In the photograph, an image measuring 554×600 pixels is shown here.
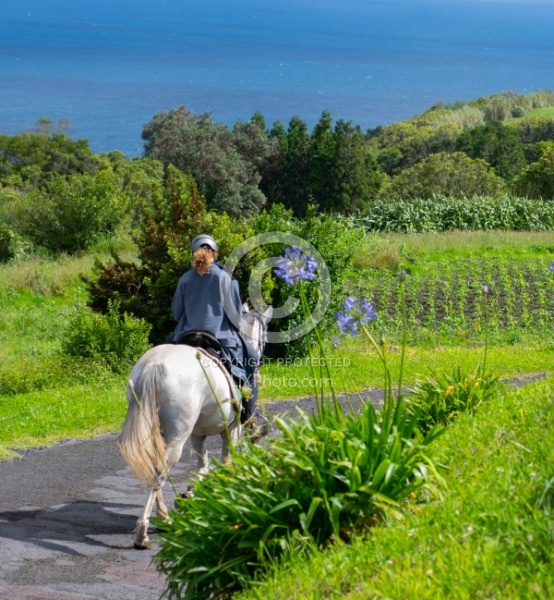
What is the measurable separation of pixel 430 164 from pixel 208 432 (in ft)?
172

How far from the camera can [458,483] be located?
5727mm

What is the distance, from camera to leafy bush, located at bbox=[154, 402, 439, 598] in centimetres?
550

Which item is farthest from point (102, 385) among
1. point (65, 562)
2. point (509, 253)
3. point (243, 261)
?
point (509, 253)

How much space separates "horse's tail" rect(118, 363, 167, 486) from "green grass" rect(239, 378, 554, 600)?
8.66 feet

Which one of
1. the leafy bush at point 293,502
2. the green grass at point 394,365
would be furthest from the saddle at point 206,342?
the green grass at point 394,365

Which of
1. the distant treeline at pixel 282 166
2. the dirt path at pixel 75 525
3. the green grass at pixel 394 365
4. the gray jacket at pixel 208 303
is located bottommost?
the dirt path at pixel 75 525

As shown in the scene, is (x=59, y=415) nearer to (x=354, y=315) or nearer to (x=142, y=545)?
(x=142, y=545)

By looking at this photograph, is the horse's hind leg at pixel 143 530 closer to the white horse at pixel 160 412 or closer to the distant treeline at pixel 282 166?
the white horse at pixel 160 412

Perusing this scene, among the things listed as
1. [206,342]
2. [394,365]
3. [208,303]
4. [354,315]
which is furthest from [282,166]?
[354,315]

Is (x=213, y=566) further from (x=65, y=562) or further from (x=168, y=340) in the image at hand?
(x=168, y=340)

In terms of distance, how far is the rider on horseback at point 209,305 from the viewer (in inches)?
350

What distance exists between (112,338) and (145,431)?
730 cm

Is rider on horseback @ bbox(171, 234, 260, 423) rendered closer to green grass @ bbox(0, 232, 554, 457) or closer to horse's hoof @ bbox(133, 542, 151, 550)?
green grass @ bbox(0, 232, 554, 457)

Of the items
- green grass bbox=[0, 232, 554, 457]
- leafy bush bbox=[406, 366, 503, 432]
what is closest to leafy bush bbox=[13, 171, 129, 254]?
green grass bbox=[0, 232, 554, 457]
